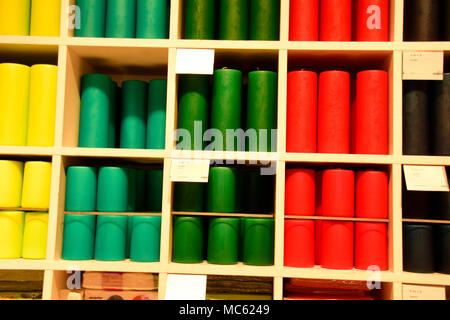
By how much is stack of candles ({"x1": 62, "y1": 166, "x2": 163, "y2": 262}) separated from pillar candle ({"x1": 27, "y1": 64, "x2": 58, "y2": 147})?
6.7 inches

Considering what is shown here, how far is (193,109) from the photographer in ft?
5.03

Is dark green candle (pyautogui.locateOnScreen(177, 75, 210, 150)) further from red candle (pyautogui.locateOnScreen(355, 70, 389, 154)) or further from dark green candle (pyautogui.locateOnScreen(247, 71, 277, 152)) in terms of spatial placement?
red candle (pyautogui.locateOnScreen(355, 70, 389, 154))

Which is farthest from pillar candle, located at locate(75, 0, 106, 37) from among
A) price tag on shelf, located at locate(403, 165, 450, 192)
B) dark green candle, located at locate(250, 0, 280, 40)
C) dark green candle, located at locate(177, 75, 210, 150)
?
price tag on shelf, located at locate(403, 165, 450, 192)

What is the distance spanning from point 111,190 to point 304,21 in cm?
103

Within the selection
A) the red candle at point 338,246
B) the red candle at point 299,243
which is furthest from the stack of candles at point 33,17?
the red candle at point 338,246

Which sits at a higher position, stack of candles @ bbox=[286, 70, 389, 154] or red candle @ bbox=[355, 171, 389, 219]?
stack of candles @ bbox=[286, 70, 389, 154]

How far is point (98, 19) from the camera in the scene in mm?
1586

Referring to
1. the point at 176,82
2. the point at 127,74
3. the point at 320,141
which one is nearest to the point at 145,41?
the point at 176,82

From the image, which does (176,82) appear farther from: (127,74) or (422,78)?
(422,78)

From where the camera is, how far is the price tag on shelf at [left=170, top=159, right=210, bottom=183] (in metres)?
1.45

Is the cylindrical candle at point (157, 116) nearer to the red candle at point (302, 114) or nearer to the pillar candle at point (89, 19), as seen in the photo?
the pillar candle at point (89, 19)

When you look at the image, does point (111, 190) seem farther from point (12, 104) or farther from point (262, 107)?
point (262, 107)

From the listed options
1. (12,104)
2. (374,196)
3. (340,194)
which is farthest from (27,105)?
(374,196)

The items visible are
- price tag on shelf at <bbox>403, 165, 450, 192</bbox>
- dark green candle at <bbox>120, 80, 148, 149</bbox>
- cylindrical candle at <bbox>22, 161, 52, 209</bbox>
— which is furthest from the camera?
dark green candle at <bbox>120, 80, 148, 149</bbox>
